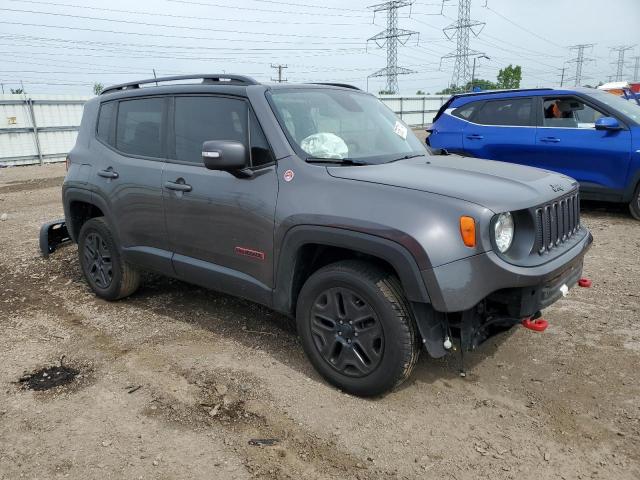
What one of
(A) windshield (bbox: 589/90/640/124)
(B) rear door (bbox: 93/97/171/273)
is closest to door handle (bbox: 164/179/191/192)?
(B) rear door (bbox: 93/97/171/273)

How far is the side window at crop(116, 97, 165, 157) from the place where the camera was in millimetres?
4254

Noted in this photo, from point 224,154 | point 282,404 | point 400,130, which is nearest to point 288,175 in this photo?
point 224,154

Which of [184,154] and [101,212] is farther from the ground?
[184,154]

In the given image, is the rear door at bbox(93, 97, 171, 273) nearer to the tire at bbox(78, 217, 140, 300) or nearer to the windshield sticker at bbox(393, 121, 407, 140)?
the tire at bbox(78, 217, 140, 300)

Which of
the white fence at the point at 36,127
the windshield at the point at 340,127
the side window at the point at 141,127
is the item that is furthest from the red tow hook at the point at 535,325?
the white fence at the point at 36,127

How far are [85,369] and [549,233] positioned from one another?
10.4 ft

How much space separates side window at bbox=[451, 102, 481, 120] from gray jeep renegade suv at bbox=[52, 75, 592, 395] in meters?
4.94

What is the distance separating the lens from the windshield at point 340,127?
11.6ft

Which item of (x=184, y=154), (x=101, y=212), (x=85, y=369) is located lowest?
(x=85, y=369)

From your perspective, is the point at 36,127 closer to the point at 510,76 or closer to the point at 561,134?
the point at 561,134

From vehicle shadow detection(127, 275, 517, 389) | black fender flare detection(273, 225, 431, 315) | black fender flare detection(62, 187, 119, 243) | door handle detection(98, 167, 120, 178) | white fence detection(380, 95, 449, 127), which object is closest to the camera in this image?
black fender flare detection(273, 225, 431, 315)

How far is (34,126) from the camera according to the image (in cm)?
1834

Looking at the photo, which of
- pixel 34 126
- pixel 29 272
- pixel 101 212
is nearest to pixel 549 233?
pixel 101 212

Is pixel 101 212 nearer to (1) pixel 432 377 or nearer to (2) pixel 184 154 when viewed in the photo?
(2) pixel 184 154
